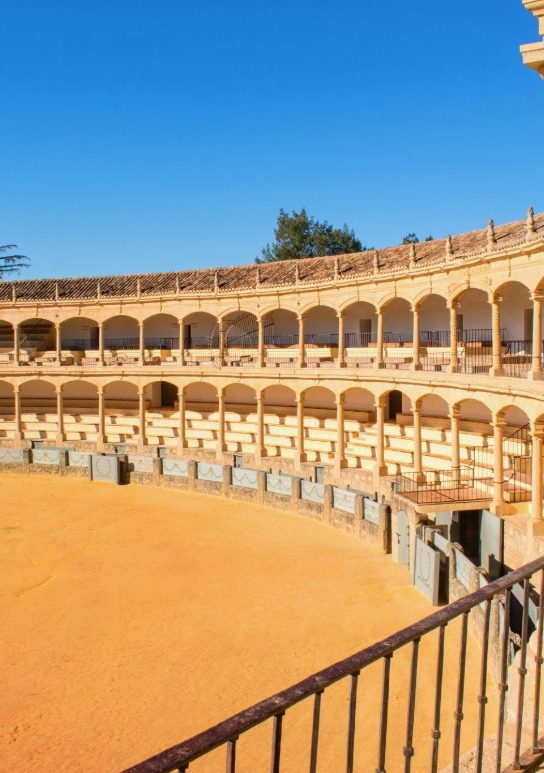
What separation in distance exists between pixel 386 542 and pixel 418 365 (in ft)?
23.2

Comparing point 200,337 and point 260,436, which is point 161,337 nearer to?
point 200,337

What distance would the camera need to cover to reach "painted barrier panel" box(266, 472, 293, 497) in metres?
22.9

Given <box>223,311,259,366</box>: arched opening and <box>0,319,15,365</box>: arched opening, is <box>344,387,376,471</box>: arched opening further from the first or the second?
<box>0,319,15,365</box>: arched opening

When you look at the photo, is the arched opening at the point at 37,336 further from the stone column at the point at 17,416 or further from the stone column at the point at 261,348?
the stone column at the point at 261,348

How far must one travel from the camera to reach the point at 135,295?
32438 millimetres

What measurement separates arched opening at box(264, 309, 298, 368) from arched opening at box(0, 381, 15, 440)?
1354 centimetres

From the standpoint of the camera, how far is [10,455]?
2952 centimetres

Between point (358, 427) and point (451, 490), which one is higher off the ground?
point (358, 427)

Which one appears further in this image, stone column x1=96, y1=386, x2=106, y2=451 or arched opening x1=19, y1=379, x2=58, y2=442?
arched opening x1=19, y1=379, x2=58, y2=442

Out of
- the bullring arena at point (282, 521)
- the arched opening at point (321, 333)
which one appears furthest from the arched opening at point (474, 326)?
the arched opening at point (321, 333)

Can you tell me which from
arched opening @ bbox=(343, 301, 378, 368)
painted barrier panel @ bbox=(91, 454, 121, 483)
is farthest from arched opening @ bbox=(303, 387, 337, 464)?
painted barrier panel @ bbox=(91, 454, 121, 483)

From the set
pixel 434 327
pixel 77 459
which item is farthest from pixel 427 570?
pixel 77 459

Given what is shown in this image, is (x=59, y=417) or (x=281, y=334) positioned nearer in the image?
(x=59, y=417)

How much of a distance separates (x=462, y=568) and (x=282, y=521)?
907 centimetres
